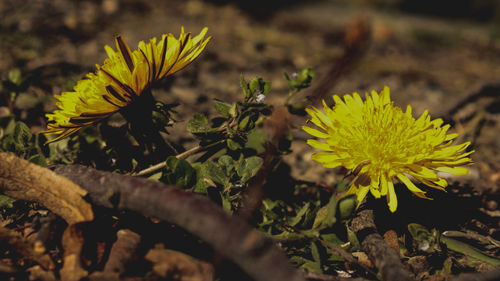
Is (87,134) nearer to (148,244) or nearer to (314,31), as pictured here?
(148,244)

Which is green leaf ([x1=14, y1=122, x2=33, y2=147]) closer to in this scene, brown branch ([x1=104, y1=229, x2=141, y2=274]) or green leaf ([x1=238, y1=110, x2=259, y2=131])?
brown branch ([x1=104, y1=229, x2=141, y2=274])

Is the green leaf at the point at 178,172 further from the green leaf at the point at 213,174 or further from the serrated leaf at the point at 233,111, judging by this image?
the serrated leaf at the point at 233,111

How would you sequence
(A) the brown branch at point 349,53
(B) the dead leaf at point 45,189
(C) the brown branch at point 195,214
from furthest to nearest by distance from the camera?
(B) the dead leaf at point 45,189
(C) the brown branch at point 195,214
(A) the brown branch at point 349,53

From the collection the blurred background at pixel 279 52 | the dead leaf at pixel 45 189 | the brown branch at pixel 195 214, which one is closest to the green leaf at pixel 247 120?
the blurred background at pixel 279 52

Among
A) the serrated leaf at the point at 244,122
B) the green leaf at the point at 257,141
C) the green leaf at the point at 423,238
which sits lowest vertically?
the green leaf at the point at 423,238

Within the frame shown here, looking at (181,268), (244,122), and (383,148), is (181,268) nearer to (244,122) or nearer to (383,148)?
(244,122)

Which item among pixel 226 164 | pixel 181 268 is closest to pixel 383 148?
pixel 226 164
